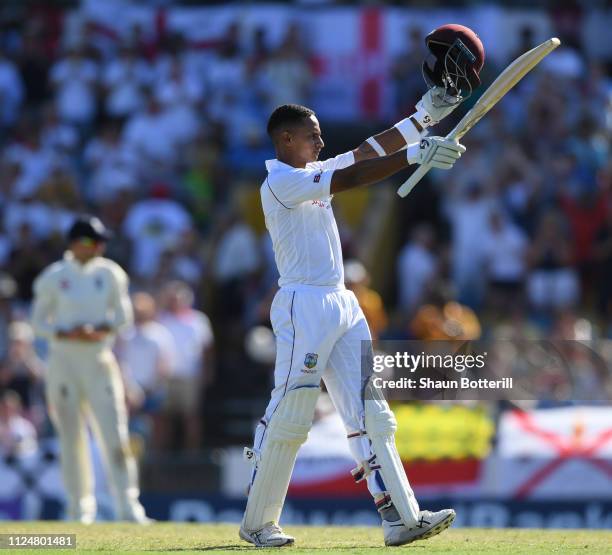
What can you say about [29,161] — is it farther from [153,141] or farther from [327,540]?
[327,540]

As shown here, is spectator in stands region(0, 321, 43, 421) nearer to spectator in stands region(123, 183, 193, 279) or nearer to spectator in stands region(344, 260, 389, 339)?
spectator in stands region(123, 183, 193, 279)

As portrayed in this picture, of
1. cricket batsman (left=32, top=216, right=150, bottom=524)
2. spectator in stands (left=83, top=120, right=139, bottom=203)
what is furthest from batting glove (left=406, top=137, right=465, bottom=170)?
spectator in stands (left=83, top=120, right=139, bottom=203)

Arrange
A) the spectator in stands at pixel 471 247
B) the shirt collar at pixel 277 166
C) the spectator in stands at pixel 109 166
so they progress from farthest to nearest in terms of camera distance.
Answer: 1. the spectator in stands at pixel 109 166
2. the spectator in stands at pixel 471 247
3. the shirt collar at pixel 277 166

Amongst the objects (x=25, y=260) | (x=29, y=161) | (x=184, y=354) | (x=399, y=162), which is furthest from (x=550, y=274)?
(x=399, y=162)

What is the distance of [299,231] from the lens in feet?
25.2

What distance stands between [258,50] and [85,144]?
240 cm

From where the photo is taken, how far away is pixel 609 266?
15.9 metres

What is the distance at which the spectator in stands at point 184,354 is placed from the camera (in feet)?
49.7

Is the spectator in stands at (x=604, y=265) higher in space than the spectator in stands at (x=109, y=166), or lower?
lower

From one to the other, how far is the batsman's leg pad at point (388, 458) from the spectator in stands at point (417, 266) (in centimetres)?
840

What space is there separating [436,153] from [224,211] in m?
10.2

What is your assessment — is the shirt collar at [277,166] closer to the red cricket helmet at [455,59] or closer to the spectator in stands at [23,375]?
the red cricket helmet at [455,59]

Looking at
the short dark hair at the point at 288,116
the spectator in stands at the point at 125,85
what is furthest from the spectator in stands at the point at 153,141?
the short dark hair at the point at 288,116

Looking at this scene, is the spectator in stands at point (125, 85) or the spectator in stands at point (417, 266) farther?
the spectator in stands at point (125, 85)
